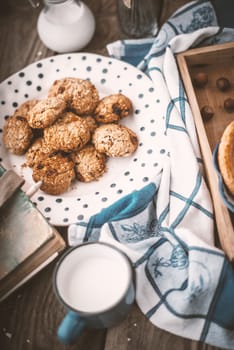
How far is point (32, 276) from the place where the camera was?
0.94 meters

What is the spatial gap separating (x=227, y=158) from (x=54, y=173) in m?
0.38

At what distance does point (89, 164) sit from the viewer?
1033mm

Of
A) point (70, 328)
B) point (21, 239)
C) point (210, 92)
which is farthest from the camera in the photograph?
point (210, 92)

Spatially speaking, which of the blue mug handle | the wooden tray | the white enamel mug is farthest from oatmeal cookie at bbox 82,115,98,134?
the blue mug handle

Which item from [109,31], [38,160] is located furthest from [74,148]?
[109,31]

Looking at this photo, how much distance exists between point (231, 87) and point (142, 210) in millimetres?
392

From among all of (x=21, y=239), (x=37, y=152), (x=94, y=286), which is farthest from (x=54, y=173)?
(x=94, y=286)

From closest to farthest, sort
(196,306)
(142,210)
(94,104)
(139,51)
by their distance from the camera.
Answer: (196,306)
(142,210)
(94,104)
(139,51)

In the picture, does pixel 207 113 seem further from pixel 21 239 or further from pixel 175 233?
pixel 21 239

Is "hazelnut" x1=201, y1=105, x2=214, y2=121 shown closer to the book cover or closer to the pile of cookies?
the pile of cookies

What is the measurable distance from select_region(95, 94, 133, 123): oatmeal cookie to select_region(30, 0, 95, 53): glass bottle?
23cm

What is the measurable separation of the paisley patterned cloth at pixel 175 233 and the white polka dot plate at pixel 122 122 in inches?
1.1

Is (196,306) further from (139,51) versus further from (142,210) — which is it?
(139,51)

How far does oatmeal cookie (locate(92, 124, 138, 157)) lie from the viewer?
1035mm
